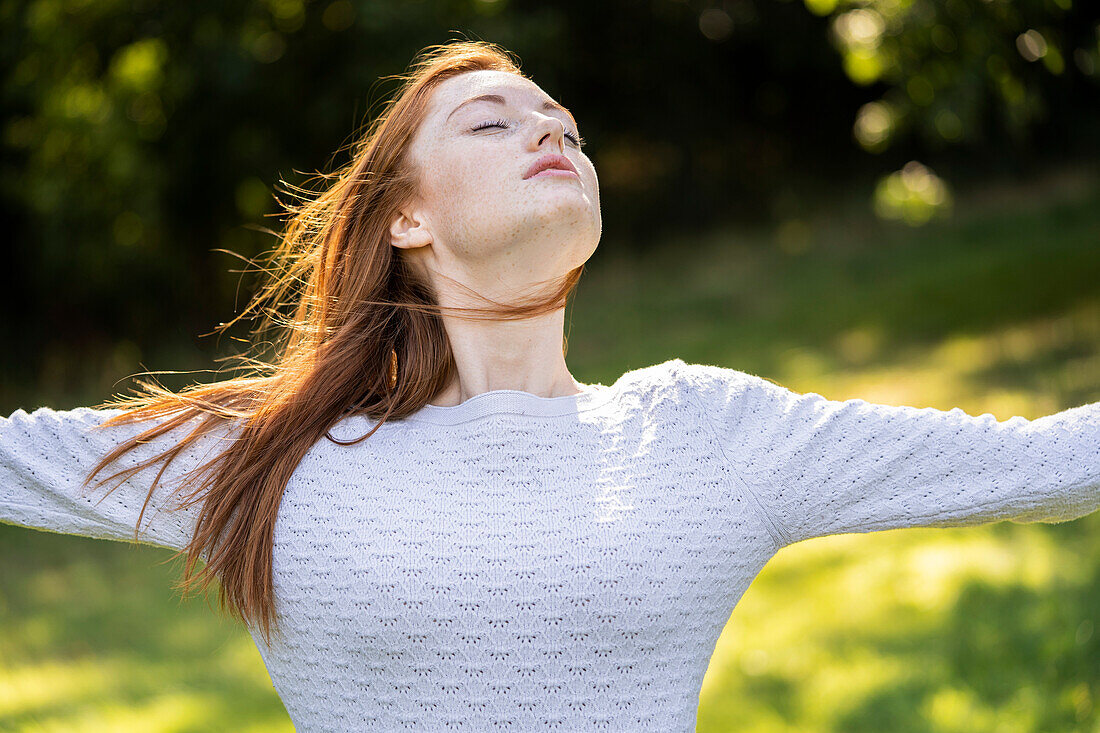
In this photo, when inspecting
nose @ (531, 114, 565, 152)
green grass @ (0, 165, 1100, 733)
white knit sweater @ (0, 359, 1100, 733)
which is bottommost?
green grass @ (0, 165, 1100, 733)

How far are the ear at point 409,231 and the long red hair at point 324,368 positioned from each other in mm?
16

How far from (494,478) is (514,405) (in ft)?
0.50

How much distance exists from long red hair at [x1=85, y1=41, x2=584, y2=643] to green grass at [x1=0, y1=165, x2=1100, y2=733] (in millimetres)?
2293

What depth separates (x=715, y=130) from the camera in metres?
12.3

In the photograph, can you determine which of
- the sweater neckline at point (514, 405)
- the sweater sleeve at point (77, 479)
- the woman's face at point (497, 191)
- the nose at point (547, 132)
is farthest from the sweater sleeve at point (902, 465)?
the sweater sleeve at point (77, 479)

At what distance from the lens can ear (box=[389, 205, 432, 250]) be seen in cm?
198

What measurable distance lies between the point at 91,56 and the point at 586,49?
5.10m

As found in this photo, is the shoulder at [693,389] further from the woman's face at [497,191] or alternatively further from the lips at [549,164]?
the lips at [549,164]

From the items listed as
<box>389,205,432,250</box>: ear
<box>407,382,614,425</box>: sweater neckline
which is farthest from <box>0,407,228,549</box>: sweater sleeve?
<box>389,205,432,250</box>: ear

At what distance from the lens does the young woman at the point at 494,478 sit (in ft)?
5.29

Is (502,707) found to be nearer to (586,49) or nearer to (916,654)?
(916,654)

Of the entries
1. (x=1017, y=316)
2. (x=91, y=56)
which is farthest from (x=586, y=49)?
(x=1017, y=316)

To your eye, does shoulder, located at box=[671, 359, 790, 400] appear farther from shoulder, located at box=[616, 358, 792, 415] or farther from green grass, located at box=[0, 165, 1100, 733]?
green grass, located at box=[0, 165, 1100, 733]

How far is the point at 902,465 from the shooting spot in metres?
1.63
